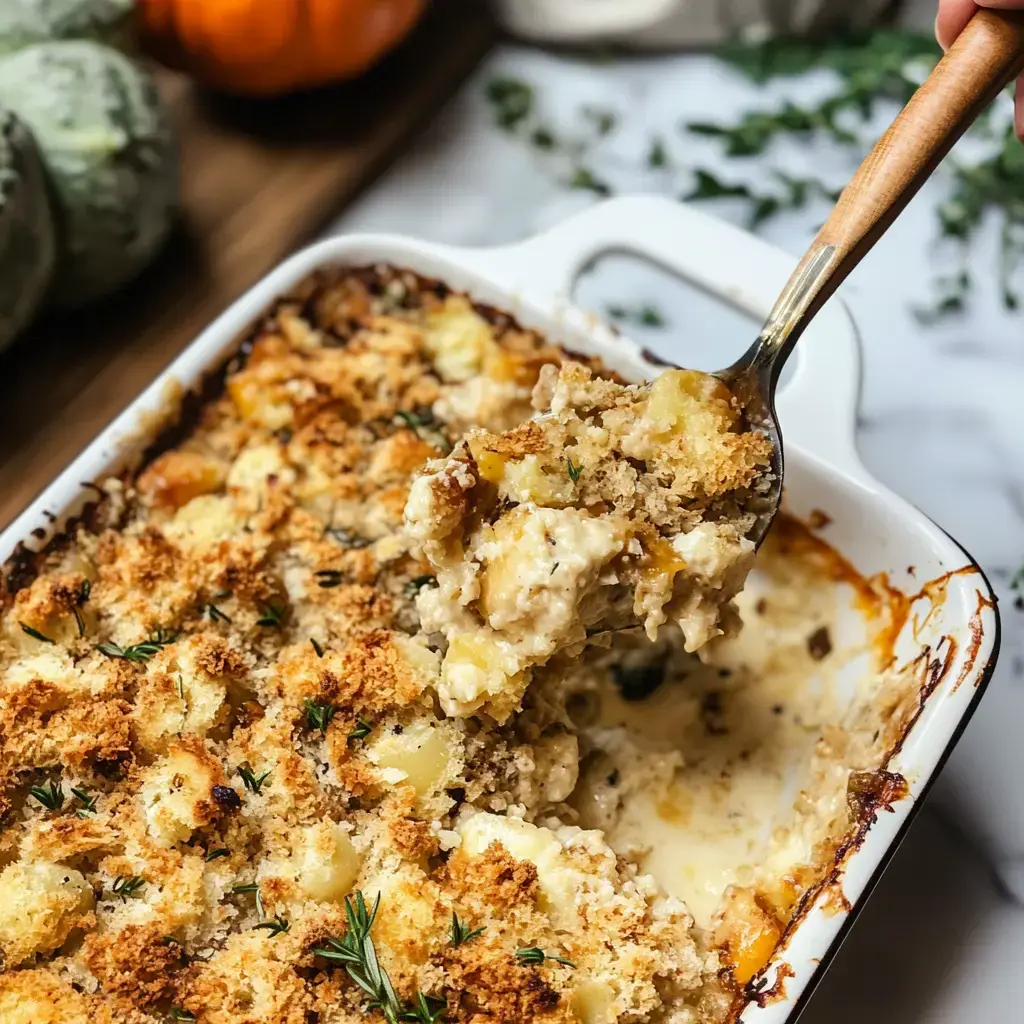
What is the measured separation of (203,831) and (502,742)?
14.7 inches

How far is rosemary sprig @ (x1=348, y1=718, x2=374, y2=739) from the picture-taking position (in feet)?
4.75

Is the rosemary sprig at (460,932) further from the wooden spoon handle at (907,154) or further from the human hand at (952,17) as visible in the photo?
the human hand at (952,17)

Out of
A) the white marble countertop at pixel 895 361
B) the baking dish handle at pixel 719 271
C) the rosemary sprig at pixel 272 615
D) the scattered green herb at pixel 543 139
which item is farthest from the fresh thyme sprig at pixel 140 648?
the scattered green herb at pixel 543 139

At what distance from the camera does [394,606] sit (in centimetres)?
158

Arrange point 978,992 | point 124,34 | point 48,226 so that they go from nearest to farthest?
point 978,992 → point 48,226 → point 124,34

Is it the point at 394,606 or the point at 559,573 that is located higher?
the point at 559,573

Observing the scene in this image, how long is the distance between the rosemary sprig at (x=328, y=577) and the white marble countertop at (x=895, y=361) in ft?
2.91

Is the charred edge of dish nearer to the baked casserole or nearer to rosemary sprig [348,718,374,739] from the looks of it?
the baked casserole

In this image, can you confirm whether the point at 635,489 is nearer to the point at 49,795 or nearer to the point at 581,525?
the point at 581,525

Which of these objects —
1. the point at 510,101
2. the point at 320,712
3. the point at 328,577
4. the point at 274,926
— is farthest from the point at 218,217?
the point at 274,926

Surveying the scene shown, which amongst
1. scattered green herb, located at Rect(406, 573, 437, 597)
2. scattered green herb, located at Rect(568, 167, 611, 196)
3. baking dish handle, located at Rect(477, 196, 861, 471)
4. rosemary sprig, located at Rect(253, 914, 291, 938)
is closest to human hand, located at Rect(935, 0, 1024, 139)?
baking dish handle, located at Rect(477, 196, 861, 471)

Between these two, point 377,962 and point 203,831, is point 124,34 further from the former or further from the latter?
point 377,962

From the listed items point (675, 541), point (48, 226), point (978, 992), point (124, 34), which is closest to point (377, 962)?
point (675, 541)

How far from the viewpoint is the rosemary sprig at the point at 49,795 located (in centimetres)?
138
